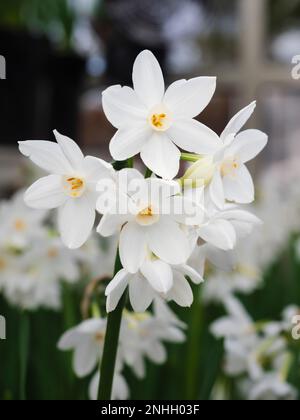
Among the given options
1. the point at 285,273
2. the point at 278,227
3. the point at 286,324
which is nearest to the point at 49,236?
the point at 286,324

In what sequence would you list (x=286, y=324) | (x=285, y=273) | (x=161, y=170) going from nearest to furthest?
(x=161, y=170) < (x=286, y=324) < (x=285, y=273)

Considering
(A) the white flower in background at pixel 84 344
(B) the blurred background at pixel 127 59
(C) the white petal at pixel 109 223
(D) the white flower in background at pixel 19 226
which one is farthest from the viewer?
(B) the blurred background at pixel 127 59

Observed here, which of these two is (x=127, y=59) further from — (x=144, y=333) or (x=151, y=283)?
(x=151, y=283)

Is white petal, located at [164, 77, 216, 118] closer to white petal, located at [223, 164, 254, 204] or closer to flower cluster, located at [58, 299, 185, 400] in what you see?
white petal, located at [223, 164, 254, 204]

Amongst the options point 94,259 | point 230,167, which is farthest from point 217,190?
point 94,259

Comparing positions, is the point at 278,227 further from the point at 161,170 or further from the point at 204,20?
the point at 204,20

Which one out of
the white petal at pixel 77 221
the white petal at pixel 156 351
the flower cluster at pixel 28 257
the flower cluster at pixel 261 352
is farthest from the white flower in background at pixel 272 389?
the white petal at pixel 77 221

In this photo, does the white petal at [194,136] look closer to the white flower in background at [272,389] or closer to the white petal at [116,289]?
the white petal at [116,289]
